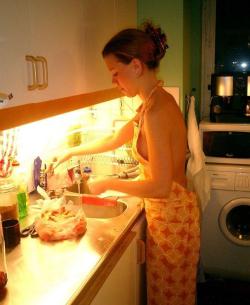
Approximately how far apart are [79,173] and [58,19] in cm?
93

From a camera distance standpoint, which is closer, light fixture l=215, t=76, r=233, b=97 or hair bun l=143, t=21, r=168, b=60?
hair bun l=143, t=21, r=168, b=60

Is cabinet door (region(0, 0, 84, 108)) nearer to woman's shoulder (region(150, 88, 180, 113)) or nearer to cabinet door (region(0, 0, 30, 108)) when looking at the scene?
cabinet door (region(0, 0, 30, 108))

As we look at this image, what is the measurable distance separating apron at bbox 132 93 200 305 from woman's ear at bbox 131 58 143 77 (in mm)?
211

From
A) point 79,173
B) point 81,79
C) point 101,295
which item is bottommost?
point 101,295

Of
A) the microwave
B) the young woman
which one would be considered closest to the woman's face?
the young woman

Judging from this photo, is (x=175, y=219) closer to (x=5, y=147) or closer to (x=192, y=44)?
(x=5, y=147)

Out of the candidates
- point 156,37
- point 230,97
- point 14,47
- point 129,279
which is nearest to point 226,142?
point 230,97

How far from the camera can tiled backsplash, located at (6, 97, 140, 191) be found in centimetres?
182

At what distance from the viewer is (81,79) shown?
62.7 inches

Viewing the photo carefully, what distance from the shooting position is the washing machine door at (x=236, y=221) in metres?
2.54

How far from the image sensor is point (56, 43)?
4.45ft

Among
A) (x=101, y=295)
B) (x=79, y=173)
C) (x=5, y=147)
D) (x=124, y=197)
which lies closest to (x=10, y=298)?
(x=101, y=295)

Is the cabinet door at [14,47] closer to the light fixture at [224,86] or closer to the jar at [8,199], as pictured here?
the jar at [8,199]

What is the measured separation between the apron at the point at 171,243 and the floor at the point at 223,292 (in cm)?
80
